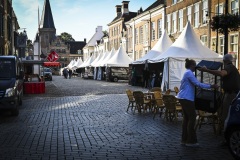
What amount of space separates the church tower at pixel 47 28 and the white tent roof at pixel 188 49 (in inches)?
3836

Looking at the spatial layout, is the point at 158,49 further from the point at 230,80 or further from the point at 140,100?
the point at 230,80

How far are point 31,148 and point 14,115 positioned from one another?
5.72 metres

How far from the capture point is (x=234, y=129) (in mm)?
6711

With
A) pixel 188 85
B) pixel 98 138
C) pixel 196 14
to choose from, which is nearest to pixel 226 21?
pixel 188 85

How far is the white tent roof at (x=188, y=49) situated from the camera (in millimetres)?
24094

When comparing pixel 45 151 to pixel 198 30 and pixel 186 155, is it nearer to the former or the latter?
pixel 186 155

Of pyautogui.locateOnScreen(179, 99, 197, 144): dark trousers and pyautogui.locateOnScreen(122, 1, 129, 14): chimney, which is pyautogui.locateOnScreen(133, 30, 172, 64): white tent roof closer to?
pyautogui.locateOnScreen(179, 99, 197, 144): dark trousers

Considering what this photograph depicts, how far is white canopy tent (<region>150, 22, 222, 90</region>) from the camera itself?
24094 millimetres

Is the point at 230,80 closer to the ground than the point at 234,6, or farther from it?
closer to the ground

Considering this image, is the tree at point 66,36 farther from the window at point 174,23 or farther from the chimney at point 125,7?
the window at point 174,23

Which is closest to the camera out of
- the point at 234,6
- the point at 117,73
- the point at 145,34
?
the point at 234,6

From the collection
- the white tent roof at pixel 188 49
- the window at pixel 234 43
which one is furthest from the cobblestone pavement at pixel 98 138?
the window at pixel 234 43

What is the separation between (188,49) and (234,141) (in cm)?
1823

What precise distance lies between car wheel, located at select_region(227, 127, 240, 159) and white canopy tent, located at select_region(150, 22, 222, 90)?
17.3 m
